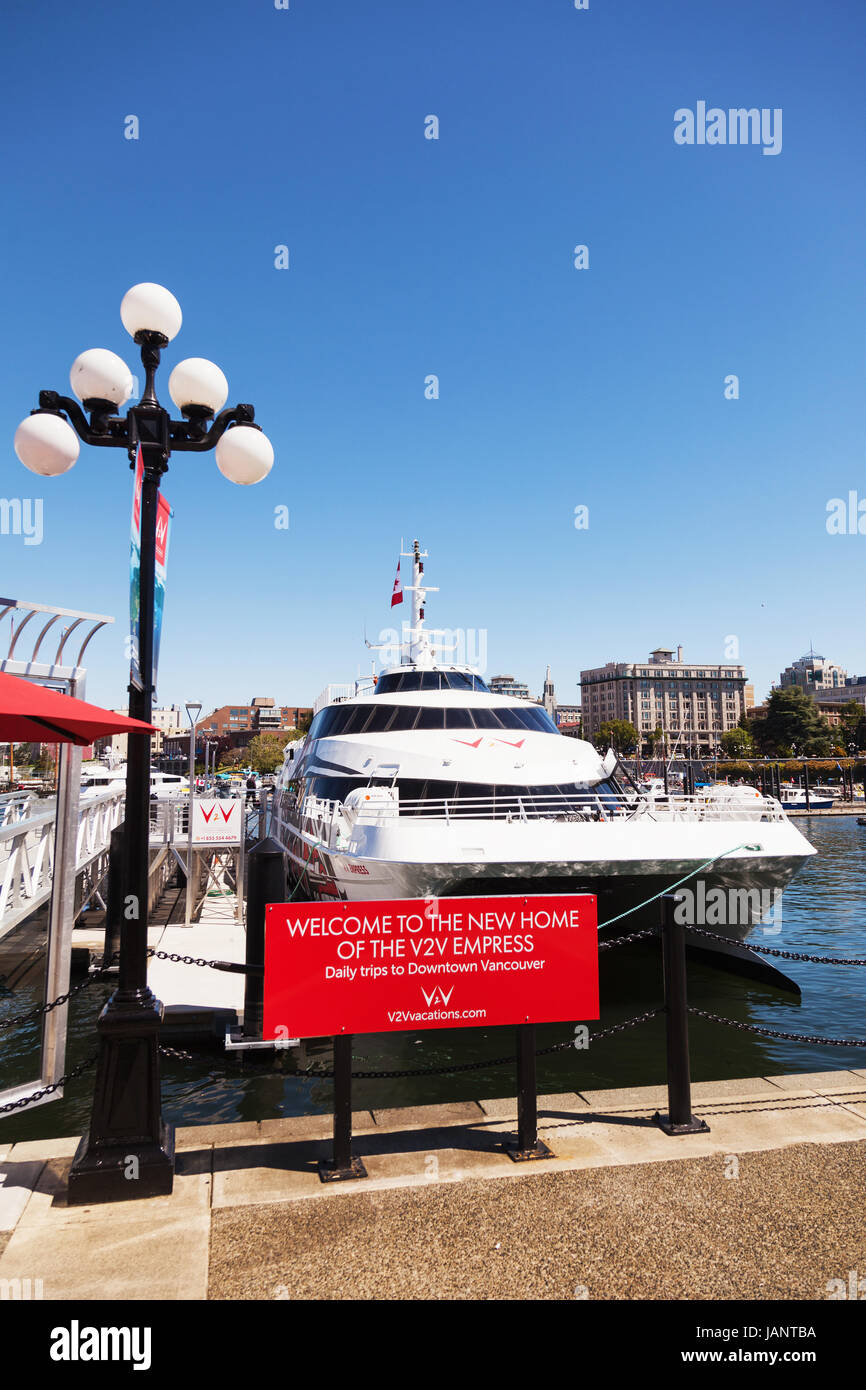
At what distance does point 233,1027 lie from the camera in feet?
34.3

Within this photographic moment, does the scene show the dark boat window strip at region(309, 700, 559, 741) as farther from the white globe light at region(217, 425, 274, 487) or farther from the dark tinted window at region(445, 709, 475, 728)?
the white globe light at region(217, 425, 274, 487)

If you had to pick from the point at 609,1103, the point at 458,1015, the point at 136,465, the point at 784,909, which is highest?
the point at 136,465

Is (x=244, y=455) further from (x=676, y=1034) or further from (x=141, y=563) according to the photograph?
(x=676, y=1034)

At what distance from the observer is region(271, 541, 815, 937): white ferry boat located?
11.2m

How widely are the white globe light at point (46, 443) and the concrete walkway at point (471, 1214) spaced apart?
15.5 feet

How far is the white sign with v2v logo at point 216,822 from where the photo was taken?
59.0 ft

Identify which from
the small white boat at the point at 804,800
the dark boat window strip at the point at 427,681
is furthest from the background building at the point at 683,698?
the dark boat window strip at the point at 427,681

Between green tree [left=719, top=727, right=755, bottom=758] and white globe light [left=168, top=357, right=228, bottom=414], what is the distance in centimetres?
12669

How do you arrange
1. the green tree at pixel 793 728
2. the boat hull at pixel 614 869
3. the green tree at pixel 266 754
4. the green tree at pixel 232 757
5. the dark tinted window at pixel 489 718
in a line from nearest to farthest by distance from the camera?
1. the boat hull at pixel 614 869
2. the dark tinted window at pixel 489 718
3. the green tree at pixel 793 728
4. the green tree at pixel 266 754
5. the green tree at pixel 232 757

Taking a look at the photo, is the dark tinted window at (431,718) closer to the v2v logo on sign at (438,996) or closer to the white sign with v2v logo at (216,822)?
the white sign with v2v logo at (216,822)

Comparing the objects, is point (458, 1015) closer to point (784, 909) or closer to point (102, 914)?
point (102, 914)

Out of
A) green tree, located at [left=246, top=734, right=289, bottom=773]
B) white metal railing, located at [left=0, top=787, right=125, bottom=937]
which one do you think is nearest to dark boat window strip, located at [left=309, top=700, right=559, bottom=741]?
white metal railing, located at [left=0, top=787, right=125, bottom=937]

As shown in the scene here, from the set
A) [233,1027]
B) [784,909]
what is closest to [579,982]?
[233,1027]
